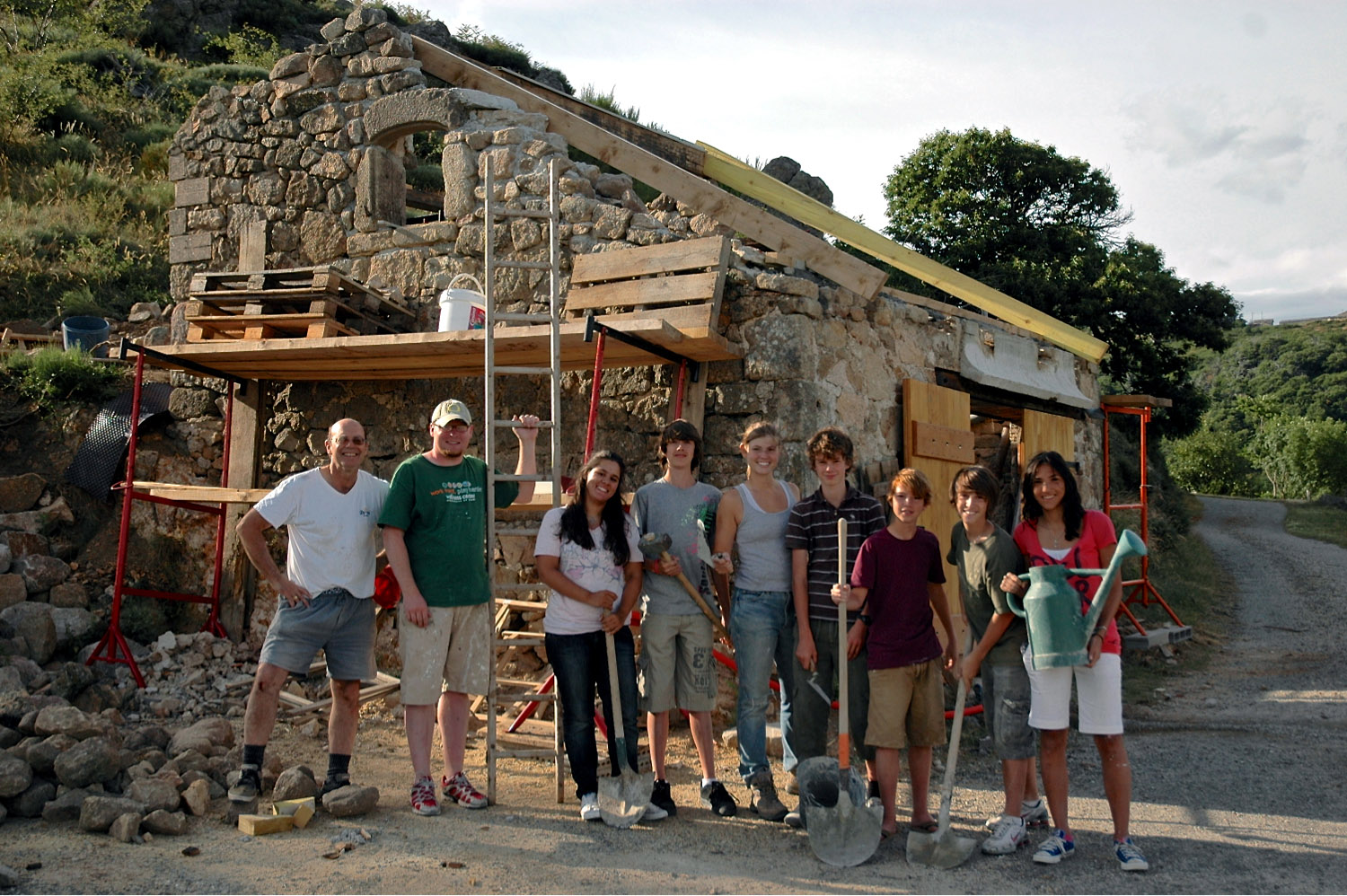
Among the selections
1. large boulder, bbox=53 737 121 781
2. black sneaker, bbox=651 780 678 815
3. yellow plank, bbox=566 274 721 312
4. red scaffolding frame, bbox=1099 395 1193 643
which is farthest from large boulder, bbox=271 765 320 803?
red scaffolding frame, bbox=1099 395 1193 643

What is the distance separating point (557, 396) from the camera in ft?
15.8

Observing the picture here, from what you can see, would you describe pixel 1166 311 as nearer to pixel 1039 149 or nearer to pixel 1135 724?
pixel 1039 149

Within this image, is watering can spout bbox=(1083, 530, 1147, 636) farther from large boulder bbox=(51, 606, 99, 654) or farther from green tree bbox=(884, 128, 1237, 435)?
green tree bbox=(884, 128, 1237, 435)

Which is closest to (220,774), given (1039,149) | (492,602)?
(492,602)

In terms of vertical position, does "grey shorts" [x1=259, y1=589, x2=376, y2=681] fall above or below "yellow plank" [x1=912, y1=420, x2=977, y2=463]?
below

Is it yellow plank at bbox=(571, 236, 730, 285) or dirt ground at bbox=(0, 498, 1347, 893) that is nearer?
dirt ground at bbox=(0, 498, 1347, 893)

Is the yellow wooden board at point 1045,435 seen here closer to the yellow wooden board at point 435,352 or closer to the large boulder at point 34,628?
the yellow wooden board at point 435,352

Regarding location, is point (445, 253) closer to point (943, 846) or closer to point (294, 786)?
point (294, 786)

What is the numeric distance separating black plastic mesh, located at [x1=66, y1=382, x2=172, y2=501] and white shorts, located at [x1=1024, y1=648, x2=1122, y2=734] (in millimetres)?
6256

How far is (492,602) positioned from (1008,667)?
2179 mm

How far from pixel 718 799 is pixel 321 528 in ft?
6.72

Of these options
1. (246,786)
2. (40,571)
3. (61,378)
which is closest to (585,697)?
(246,786)

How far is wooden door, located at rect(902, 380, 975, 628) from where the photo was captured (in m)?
6.46

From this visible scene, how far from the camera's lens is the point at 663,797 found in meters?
4.17
